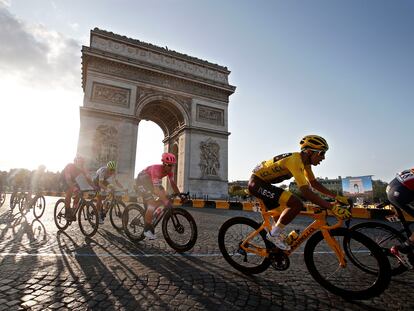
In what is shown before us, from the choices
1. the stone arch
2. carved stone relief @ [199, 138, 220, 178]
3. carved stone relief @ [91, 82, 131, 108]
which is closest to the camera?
carved stone relief @ [91, 82, 131, 108]

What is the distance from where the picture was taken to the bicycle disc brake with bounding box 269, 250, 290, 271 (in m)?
3.02

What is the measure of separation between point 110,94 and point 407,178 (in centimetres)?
2259

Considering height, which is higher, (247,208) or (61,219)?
(247,208)

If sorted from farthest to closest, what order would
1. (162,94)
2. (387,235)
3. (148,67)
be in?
(162,94) → (148,67) → (387,235)

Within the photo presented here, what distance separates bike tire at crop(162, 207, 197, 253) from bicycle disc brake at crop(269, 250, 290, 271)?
164 centimetres

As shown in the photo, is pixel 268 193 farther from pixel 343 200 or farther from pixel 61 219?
pixel 61 219

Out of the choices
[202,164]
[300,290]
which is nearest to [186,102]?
[202,164]

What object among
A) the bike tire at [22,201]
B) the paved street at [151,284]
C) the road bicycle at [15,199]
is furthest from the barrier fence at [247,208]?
the paved street at [151,284]

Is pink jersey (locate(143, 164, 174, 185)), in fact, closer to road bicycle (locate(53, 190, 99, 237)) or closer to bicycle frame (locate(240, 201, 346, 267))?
road bicycle (locate(53, 190, 99, 237))

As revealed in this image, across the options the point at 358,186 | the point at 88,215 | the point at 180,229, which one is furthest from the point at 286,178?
the point at 358,186

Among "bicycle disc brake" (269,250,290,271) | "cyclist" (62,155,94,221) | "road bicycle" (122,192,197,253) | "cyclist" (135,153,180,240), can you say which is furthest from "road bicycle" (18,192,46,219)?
"bicycle disc brake" (269,250,290,271)

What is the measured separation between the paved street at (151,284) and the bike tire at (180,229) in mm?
147

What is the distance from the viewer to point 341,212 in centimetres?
264

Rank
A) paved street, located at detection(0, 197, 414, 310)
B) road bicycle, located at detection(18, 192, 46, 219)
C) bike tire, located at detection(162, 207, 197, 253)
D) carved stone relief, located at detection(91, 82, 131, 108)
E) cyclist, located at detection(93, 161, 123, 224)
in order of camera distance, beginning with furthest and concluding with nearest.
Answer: carved stone relief, located at detection(91, 82, 131, 108) < road bicycle, located at detection(18, 192, 46, 219) < cyclist, located at detection(93, 161, 123, 224) < bike tire, located at detection(162, 207, 197, 253) < paved street, located at detection(0, 197, 414, 310)
